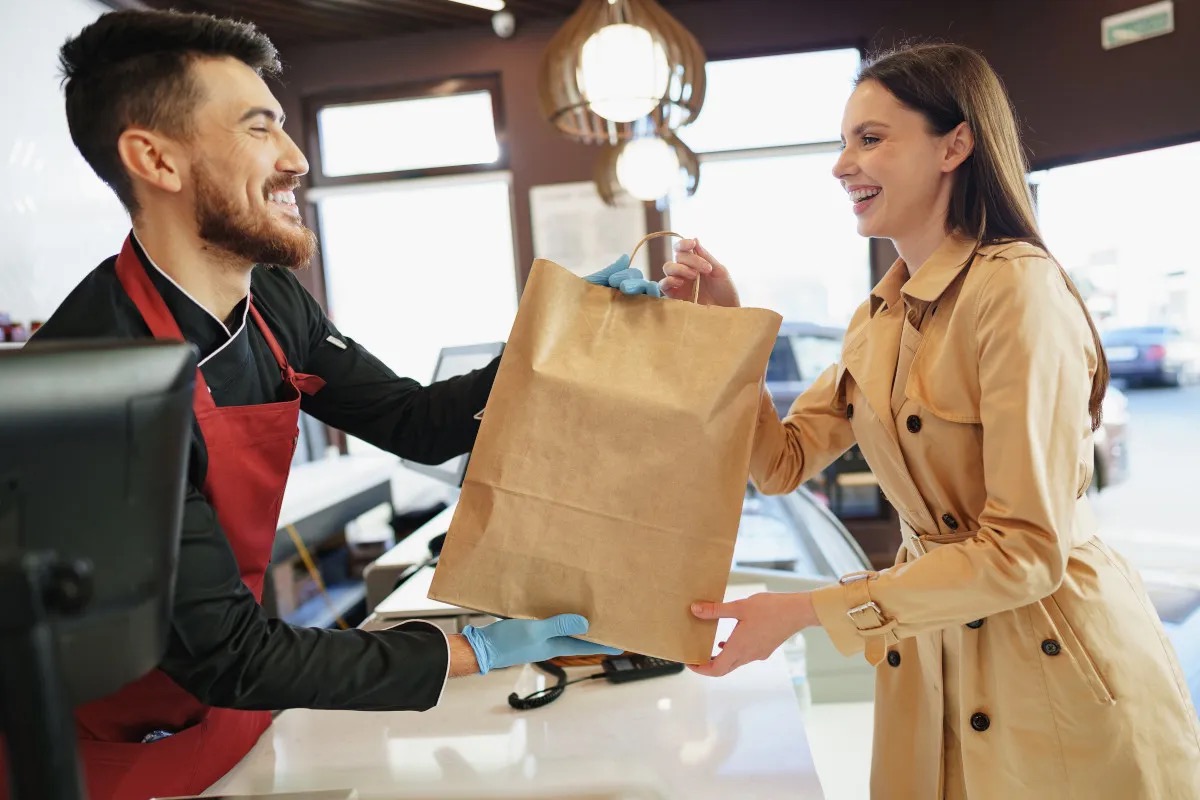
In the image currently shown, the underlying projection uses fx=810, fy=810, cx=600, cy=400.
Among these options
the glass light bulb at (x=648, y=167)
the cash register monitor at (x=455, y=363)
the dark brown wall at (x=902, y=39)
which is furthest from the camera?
the dark brown wall at (x=902, y=39)

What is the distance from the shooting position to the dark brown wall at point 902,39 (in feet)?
11.3

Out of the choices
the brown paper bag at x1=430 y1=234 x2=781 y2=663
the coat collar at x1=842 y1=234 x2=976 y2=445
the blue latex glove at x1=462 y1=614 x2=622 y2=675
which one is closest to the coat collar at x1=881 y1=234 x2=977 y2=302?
the coat collar at x1=842 y1=234 x2=976 y2=445

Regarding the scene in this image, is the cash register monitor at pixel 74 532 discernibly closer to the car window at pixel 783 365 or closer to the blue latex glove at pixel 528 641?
the blue latex glove at pixel 528 641

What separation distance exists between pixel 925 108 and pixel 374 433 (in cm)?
105

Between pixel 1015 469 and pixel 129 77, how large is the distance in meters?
1.23

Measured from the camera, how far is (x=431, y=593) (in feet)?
3.14

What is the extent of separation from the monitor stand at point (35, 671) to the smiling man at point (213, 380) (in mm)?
460

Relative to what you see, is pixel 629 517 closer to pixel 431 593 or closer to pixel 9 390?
pixel 431 593

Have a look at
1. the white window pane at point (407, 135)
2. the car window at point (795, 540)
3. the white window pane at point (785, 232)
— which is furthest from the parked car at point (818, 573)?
the white window pane at point (407, 135)

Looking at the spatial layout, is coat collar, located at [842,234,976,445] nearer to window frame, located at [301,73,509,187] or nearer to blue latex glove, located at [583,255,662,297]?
blue latex glove, located at [583,255,662,297]

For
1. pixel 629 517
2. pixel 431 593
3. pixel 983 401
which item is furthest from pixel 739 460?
pixel 431 593

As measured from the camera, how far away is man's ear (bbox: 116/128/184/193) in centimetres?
110

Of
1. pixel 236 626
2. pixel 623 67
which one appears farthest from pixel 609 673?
pixel 623 67

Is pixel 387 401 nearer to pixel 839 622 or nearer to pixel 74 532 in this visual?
pixel 839 622
